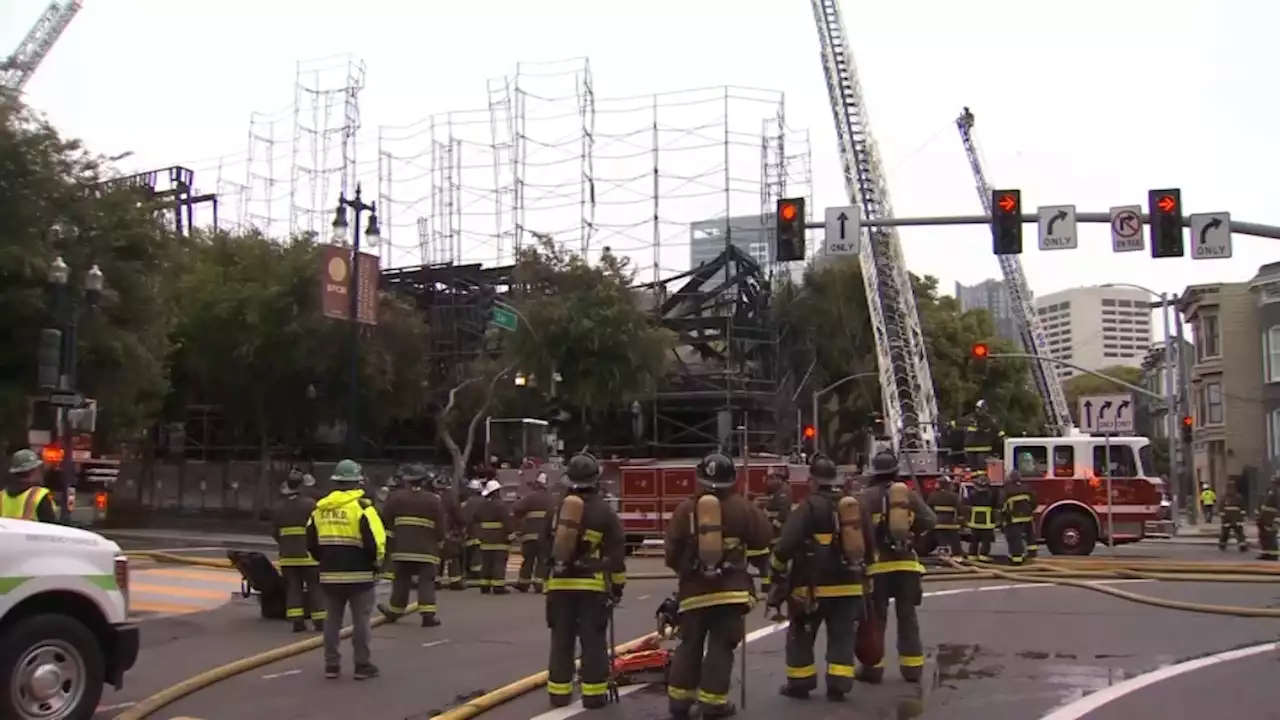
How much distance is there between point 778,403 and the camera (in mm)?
52219

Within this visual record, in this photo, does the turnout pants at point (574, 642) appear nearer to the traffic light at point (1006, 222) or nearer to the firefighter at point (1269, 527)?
the traffic light at point (1006, 222)

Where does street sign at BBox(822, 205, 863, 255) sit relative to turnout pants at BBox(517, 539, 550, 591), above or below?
above

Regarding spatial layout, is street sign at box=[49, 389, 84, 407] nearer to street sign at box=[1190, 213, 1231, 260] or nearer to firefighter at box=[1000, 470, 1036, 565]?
firefighter at box=[1000, 470, 1036, 565]

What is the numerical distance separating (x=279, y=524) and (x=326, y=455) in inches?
1150

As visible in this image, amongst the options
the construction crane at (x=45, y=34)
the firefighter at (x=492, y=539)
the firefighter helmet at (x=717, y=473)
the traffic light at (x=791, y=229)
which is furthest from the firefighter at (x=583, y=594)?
the construction crane at (x=45, y=34)

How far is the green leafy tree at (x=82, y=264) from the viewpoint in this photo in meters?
25.1

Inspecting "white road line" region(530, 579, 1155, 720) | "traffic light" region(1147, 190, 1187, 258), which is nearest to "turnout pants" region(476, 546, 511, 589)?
"white road line" region(530, 579, 1155, 720)

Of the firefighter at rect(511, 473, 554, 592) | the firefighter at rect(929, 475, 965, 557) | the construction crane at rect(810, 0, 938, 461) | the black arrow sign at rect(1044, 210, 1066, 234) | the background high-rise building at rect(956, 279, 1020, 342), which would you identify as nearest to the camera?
the firefighter at rect(511, 473, 554, 592)

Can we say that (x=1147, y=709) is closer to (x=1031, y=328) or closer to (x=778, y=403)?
(x=778, y=403)

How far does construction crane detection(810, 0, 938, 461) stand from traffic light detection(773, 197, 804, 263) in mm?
25570

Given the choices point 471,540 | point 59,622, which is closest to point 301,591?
point 471,540

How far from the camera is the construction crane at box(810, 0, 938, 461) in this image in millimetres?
43188

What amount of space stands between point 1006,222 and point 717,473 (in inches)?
438

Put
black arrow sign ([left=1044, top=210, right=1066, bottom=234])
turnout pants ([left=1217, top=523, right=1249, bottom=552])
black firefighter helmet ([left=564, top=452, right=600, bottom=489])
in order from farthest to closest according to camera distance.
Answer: turnout pants ([left=1217, top=523, right=1249, bottom=552]) → black arrow sign ([left=1044, top=210, right=1066, bottom=234]) → black firefighter helmet ([left=564, top=452, right=600, bottom=489])
